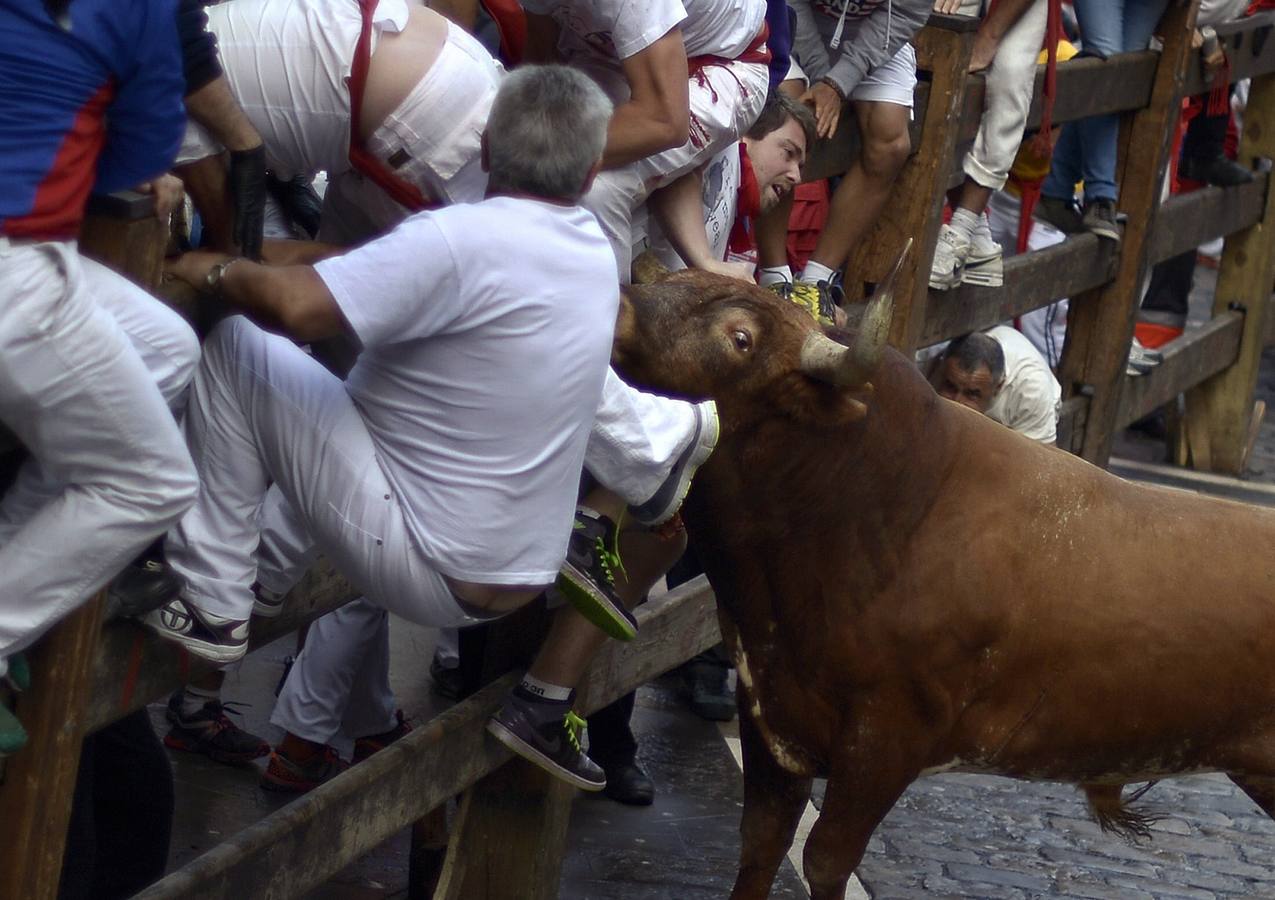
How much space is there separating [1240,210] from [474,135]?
24.1ft

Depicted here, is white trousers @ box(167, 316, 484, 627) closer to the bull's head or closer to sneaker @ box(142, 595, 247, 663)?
sneaker @ box(142, 595, 247, 663)

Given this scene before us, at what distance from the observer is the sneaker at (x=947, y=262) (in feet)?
22.1

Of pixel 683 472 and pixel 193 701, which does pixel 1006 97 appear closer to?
pixel 683 472

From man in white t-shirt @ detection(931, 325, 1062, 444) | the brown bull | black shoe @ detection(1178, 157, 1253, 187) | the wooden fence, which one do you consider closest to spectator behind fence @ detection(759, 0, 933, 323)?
the wooden fence

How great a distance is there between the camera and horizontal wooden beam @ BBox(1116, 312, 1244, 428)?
30.3 ft

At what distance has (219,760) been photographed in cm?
543

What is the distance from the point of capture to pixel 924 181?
21.0 feet

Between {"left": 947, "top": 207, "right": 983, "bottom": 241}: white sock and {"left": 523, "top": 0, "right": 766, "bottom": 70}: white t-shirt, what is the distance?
2.29 meters

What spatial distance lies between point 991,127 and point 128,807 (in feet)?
13.6

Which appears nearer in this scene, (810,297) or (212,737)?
(810,297)

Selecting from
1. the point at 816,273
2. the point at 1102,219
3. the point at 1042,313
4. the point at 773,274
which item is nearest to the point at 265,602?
the point at 773,274

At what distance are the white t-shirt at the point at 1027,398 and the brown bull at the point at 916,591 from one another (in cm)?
255

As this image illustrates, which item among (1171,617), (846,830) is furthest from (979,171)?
(846,830)

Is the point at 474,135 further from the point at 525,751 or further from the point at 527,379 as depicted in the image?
the point at 525,751
